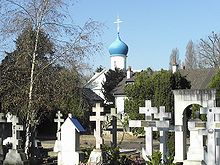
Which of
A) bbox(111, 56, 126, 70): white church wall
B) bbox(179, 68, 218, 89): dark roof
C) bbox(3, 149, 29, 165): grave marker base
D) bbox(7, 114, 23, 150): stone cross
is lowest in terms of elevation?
bbox(3, 149, 29, 165): grave marker base

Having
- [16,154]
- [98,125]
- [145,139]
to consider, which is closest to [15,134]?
[16,154]

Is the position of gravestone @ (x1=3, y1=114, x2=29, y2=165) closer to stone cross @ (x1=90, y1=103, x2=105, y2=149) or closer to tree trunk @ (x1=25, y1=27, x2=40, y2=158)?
tree trunk @ (x1=25, y1=27, x2=40, y2=158)

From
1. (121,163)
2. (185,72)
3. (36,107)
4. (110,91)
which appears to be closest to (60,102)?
(36,107)

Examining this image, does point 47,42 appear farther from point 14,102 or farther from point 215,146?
point 215,146

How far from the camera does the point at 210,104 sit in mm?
12773

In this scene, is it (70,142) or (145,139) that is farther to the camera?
(70,142)

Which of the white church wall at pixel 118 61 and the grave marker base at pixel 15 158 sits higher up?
the white church wall at pixel 118 61

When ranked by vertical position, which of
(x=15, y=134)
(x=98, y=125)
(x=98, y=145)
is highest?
(x=98, y=125)

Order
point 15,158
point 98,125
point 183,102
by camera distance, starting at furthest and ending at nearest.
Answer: point 183,102 → point 98,125 → point 15,158

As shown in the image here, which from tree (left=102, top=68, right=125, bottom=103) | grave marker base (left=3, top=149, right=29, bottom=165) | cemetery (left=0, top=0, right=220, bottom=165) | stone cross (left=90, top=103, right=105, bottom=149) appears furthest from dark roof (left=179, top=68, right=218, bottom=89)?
grave marker base (left=3, top=149, right=29, bottom=165)

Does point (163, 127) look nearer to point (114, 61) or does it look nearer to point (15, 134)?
point (15, 134)

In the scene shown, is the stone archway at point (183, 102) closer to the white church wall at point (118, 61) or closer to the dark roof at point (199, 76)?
the dark roof at point (199, 76)

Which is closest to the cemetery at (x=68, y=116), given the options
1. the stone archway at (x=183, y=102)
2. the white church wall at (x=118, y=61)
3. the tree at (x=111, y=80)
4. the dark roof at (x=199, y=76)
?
the stone archway at (x=183, y=102)

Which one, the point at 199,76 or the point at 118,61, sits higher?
the point at 118,61
